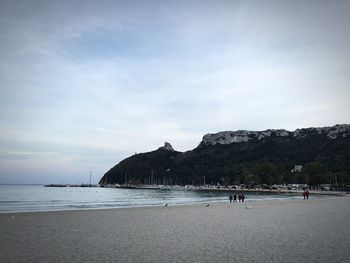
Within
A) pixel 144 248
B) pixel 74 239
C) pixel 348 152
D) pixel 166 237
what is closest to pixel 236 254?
pixel 144 248

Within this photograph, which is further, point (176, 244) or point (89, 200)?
point (89, 200)

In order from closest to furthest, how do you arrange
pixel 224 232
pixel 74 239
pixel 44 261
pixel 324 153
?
pixel 44 261
pixel 74 239
pixel 224 232
pixel 324 153

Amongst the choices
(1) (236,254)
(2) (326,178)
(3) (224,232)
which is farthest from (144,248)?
(2) (326,178)

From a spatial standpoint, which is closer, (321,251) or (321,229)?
(321,251)

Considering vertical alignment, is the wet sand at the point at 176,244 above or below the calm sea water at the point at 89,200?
above

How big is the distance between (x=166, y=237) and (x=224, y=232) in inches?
133

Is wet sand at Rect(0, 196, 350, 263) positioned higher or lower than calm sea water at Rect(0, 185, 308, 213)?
higher

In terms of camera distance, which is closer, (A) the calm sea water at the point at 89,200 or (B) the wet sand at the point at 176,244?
(B) the wet sand at the point at 176,244

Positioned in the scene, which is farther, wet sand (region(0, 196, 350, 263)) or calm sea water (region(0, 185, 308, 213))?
calm sea water (region(0, 185, 308, 213))

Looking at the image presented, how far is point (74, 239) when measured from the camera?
15.2 metres

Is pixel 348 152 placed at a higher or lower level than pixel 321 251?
higher

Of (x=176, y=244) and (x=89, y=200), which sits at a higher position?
(x=176, y=244)

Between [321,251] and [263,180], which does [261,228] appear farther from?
[263,180]

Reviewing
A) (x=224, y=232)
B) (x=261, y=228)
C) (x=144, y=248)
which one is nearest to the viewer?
(x=144, y=248)
